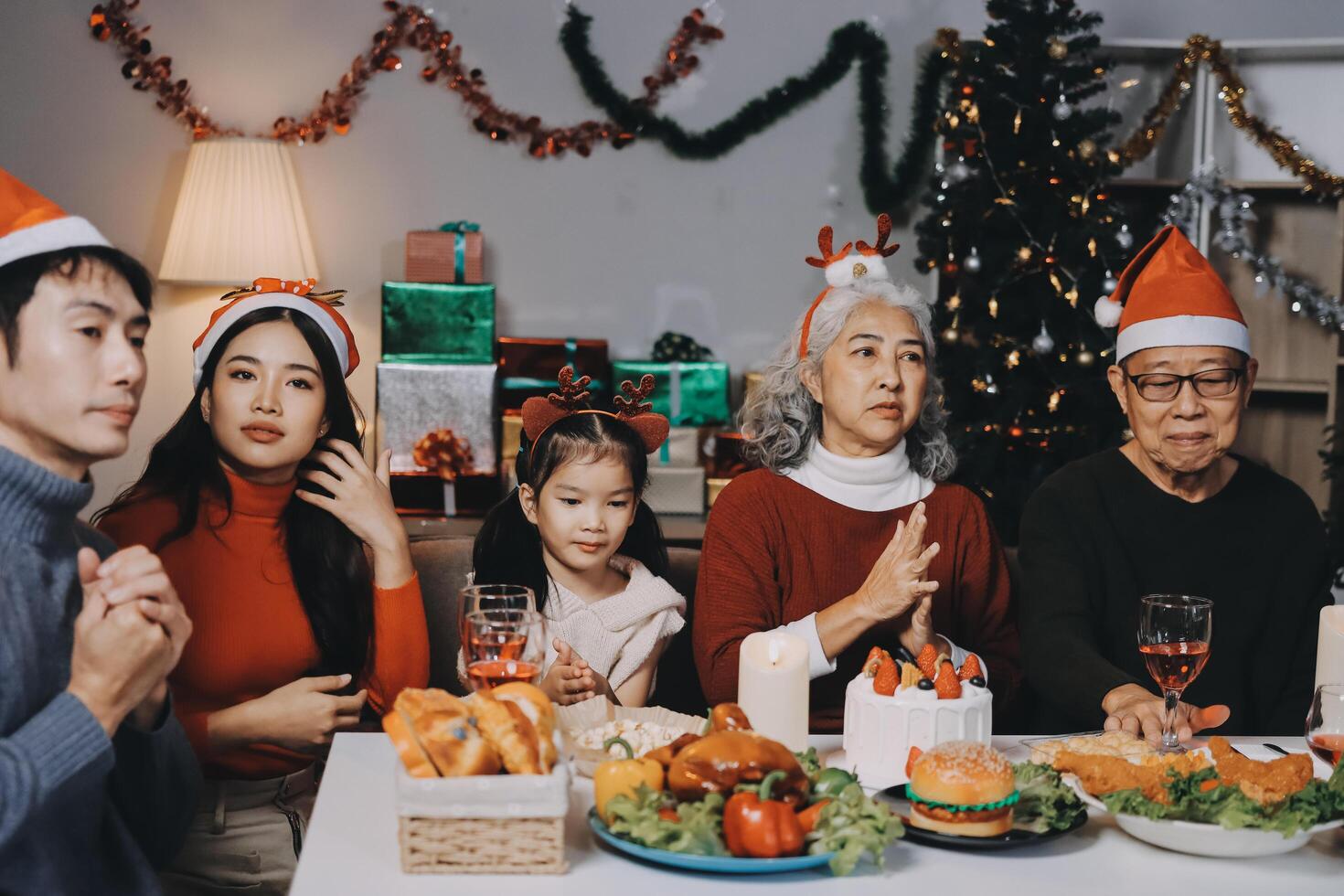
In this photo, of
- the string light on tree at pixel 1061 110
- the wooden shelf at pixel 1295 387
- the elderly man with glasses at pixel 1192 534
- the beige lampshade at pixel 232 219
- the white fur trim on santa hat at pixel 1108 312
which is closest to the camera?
the elderly man with glasses at pixel 1192 534

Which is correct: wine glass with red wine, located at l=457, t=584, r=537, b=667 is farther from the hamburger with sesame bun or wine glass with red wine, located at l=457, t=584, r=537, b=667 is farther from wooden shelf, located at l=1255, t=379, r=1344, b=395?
wooden shelf, located at l=1255, t=379, r=1344, b=395

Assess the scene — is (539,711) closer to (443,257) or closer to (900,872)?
(900,872)

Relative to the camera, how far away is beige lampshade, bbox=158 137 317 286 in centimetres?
427

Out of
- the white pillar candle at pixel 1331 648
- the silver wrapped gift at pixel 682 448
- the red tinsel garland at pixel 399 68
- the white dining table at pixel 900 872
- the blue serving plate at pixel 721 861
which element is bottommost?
the white dining table at pixel 900 872

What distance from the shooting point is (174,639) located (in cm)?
156

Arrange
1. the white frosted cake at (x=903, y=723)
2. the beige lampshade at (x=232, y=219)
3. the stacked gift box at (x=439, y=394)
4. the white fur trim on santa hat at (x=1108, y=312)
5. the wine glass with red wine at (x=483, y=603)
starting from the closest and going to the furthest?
the wine glass with red wine at (x=483, y=603) < the white frosted cake at (x=903, y=723) < the white fur trim on santa hat at (x=1108, y=312) < the beige lampshade at (x=232, y=219) < the stacked gift box at (x=439, y=394)

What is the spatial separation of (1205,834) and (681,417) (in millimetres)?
3244

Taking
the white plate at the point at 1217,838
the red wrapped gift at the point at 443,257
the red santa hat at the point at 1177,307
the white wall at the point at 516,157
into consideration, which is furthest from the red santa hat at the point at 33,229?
the white wall at the point at 516,157

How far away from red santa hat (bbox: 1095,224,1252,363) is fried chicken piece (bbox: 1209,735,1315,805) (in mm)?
1080

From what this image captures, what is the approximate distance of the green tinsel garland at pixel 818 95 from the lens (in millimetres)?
4863

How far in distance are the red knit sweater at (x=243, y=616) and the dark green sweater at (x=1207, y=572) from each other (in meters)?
1.10

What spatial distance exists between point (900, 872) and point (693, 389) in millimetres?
3281

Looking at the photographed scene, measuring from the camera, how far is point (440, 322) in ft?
14.6

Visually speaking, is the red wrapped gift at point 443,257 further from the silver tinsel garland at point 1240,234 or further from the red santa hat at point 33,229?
the red santa hat at point 33,229
